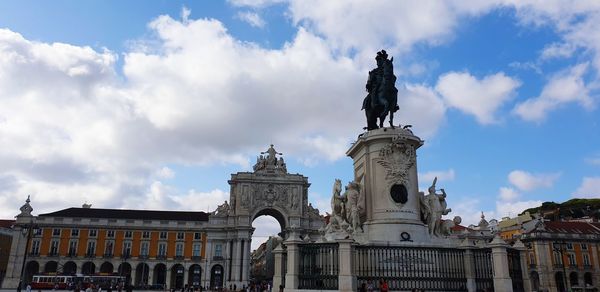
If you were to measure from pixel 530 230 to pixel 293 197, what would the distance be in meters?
30.6

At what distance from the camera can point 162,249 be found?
209ft

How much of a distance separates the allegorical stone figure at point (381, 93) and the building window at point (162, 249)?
2114 inches

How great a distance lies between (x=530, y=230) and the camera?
2160 inches

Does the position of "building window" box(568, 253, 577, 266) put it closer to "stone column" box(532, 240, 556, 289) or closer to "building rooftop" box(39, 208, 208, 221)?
"stone column" box(532, 240, 556, 289)

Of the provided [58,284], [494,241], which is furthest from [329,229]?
[58,284]

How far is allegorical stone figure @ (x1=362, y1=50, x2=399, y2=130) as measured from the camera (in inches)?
623

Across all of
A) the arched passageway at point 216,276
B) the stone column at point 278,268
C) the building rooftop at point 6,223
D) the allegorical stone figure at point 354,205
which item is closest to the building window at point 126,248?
the arched passageway at point 216,276

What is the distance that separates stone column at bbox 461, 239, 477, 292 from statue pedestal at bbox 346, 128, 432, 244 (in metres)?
1.09

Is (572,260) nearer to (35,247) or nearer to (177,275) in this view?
(177,275)

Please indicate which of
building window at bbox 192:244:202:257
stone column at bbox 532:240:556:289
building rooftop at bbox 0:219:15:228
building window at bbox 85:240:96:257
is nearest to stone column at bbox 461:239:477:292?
stone column at bbox 532:240:556:289

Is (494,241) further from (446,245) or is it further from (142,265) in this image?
(142,265)

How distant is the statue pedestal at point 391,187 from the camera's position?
13.8 metres

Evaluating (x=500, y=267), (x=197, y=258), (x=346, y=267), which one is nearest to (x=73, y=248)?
(x=197, y=258)

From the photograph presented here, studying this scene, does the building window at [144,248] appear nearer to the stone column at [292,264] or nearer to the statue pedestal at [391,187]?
the statue pedestal at [391,187]
